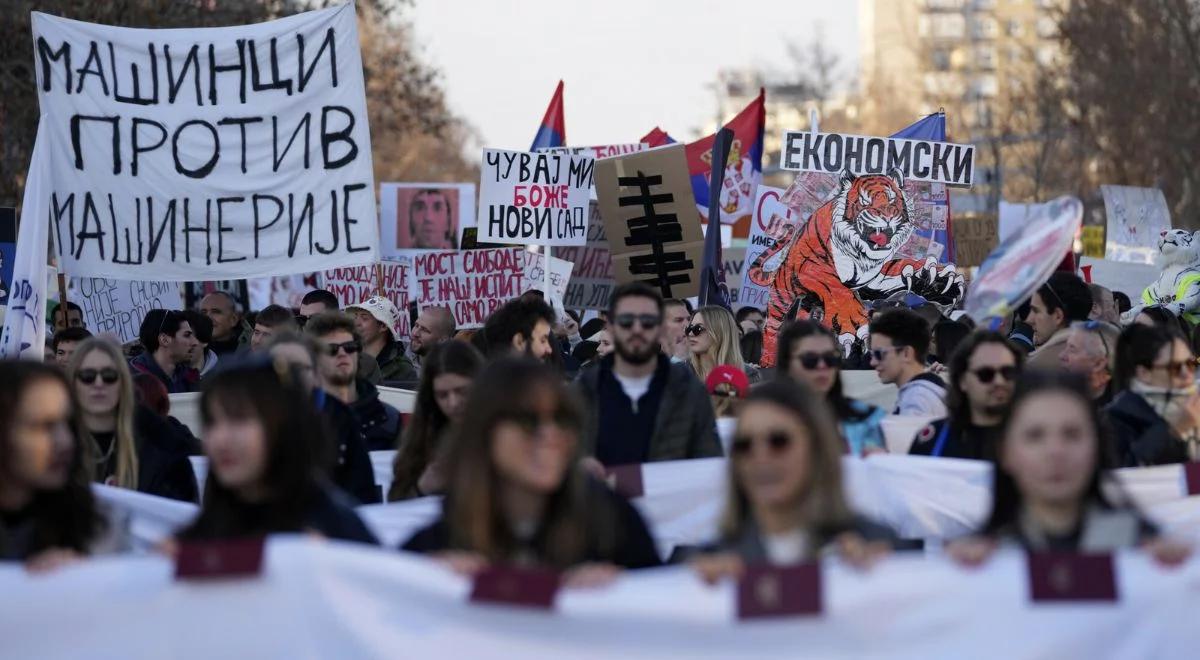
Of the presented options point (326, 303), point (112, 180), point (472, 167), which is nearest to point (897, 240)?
point (326, 303)

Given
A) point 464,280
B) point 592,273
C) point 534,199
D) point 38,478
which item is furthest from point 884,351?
point 592,273

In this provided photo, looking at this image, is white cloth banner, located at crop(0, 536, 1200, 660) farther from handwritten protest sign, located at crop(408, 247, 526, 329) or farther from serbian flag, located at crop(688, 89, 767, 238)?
serbian flag, located at crop(688, 89, 767, 238)

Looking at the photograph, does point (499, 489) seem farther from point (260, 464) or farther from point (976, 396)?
point (976, 396)

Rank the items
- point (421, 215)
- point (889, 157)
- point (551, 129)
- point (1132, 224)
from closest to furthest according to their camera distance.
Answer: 1. point (889, 157)
2. point (551, 129)
3. point (1132, 224)
4. point (421, 215)

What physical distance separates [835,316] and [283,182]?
4.10 metres

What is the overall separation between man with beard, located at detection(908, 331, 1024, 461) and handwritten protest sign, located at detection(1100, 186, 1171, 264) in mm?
15042

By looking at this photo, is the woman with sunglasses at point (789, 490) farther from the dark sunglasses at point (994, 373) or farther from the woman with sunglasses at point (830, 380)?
the woman with sunglasses at point (830, 380)

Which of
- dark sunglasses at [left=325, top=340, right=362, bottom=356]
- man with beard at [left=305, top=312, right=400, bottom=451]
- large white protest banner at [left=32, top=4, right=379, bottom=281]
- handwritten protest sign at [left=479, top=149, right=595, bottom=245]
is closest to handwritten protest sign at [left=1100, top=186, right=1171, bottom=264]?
handwritten protest sign at [left=479, top=149, right=595, bottom=245]

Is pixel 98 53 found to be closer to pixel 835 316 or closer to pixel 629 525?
pixel 835 316

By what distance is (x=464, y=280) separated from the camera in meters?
13.9

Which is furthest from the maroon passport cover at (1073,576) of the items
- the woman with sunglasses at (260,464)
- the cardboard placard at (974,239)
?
the cardboard placard at (974,239)

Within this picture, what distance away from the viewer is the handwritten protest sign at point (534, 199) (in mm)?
14508

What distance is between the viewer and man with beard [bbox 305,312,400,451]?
788 cm

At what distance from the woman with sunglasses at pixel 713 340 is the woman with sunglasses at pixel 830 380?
227 cm
